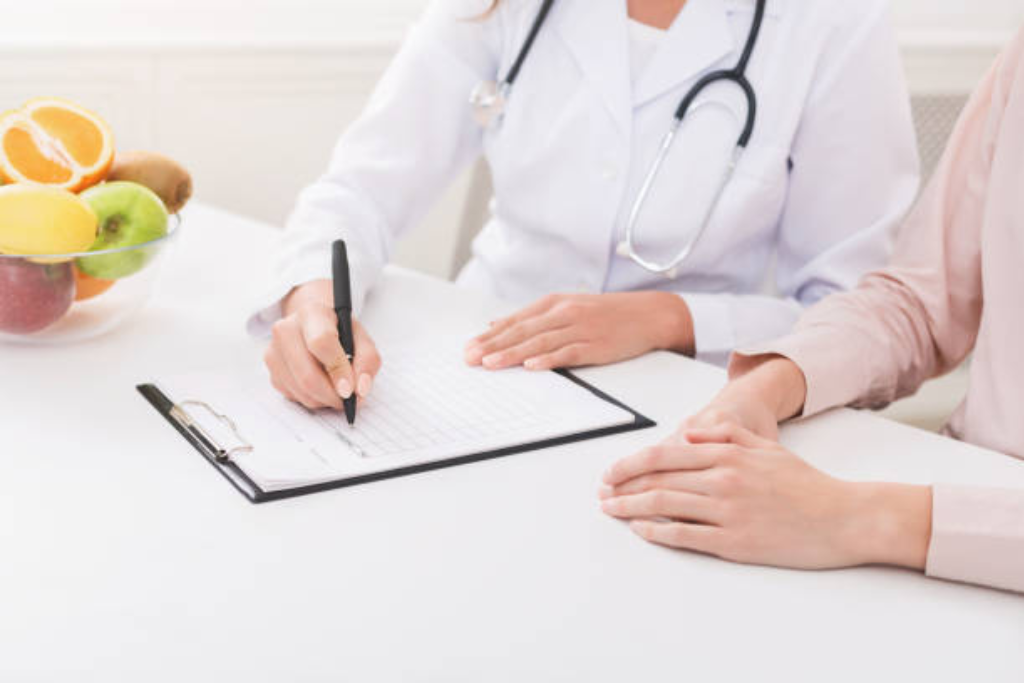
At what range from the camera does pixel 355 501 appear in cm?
79

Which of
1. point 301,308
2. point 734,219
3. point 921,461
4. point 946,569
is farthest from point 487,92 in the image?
point 946,569

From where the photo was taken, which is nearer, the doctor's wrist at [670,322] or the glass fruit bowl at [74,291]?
the glass fruit bowl at [74,291]

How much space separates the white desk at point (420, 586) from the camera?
63 cm

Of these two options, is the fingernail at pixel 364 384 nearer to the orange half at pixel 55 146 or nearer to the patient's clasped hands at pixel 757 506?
the patient's clasped hands at pixel 757 506

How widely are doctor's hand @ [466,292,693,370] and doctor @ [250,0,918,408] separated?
3 cm

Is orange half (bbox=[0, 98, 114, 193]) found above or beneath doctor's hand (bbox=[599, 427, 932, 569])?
above

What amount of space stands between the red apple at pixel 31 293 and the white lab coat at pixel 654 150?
24cm

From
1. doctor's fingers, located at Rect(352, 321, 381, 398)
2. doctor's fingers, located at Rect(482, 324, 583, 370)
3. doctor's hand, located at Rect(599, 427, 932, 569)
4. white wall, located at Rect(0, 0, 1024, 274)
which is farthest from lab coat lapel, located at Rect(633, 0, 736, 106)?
white wall, located at Rect(0, 0, 1024, 274)

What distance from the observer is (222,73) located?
6.29ft

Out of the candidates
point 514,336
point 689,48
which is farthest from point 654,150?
point 514,336

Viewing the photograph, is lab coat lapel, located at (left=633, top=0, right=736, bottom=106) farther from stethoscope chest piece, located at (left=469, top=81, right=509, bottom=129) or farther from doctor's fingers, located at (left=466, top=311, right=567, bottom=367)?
doctor's fingers, located at (left=466, top=311, right=567, bottom=367)

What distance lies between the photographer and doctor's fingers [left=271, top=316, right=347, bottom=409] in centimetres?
91

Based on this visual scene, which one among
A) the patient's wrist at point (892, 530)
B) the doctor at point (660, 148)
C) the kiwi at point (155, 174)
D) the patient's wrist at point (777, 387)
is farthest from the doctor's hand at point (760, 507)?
the kiwi at point (155, 174)

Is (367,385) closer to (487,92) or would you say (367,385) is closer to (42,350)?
(42,350)
